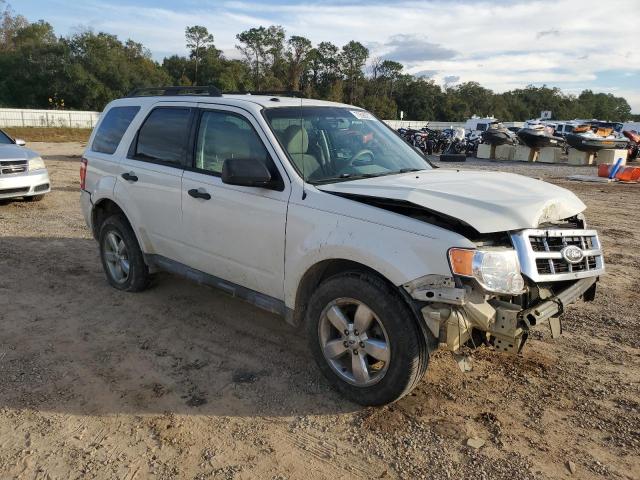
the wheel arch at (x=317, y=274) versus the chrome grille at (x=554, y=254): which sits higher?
the chrome grille at (x=554, y=254)

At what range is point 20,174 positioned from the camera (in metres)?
9.86

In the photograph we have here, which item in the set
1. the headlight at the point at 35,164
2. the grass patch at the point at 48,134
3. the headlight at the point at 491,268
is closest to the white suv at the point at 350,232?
the headlight at the point at 491,268

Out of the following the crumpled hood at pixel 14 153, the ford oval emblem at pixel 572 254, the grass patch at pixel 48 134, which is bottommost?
the grass patch at pixel 48 134

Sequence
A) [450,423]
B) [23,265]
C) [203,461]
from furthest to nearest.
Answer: [23,265] < [450,423] < [203,461]

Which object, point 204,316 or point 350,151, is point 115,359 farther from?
point 350,151

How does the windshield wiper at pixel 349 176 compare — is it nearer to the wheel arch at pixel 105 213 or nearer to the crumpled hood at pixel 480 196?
the crumpled hood at pixel 480 196

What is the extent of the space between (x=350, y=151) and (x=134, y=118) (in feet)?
7.88

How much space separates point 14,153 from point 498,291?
993 cm

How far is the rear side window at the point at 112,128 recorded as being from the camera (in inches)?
214

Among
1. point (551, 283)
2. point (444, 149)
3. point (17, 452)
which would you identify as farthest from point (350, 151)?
point (444, 149)

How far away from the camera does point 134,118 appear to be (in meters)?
5.31


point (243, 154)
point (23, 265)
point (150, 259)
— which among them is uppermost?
point (243, 154)

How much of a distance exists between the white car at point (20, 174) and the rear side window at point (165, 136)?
5909 mm

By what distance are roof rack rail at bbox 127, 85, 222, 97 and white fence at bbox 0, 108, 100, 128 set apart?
4116 centimetres
